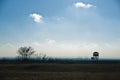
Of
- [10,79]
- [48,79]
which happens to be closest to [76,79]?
[48,79]

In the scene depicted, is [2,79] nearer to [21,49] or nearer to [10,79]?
[10,79]

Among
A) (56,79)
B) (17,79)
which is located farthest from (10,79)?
(56,79)

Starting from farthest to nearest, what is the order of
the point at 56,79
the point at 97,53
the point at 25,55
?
the point at 25,55 → the point at 97,53 → the point at 56,79

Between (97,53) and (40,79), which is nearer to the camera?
(40,79)

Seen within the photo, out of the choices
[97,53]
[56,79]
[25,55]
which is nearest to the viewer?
[56,79]

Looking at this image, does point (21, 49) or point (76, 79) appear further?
point (21, 49)

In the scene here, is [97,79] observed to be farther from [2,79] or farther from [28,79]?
[2,79]

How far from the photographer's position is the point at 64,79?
32031 millimetres

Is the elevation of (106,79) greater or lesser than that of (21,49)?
lesser

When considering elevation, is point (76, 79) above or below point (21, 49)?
A: below

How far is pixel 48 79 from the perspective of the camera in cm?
3206

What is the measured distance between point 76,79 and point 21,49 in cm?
10992

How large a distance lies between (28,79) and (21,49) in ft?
357

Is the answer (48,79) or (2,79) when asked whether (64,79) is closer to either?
(48,79)
